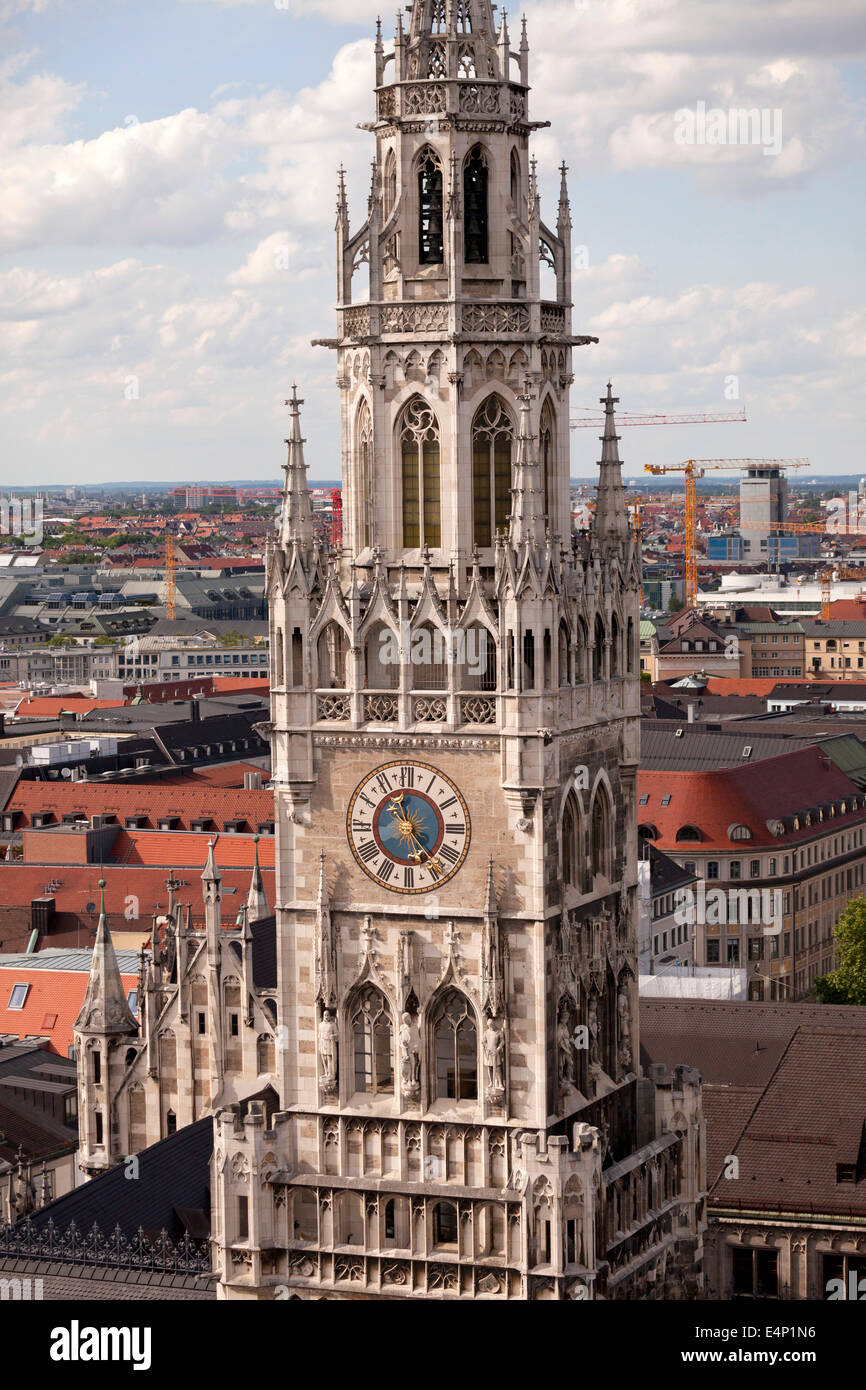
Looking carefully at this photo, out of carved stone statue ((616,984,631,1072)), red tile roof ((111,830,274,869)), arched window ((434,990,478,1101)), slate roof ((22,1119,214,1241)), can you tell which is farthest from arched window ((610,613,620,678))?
red tile roof ((111,830,274,869))

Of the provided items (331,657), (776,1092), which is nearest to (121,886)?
(776,1092)

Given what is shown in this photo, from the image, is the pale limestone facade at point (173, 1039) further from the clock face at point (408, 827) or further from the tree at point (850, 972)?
the tree at point (850, 972)

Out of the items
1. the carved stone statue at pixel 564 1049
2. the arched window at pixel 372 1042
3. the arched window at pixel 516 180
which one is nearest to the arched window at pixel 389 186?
the arched window at pixel 516 180

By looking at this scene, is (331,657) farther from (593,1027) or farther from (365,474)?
(593,1027)

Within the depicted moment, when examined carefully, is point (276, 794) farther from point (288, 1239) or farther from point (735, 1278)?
point (735, 1278)

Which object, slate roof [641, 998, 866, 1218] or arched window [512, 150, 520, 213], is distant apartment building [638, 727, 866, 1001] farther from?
arched window [512, 150, 520, 213]
